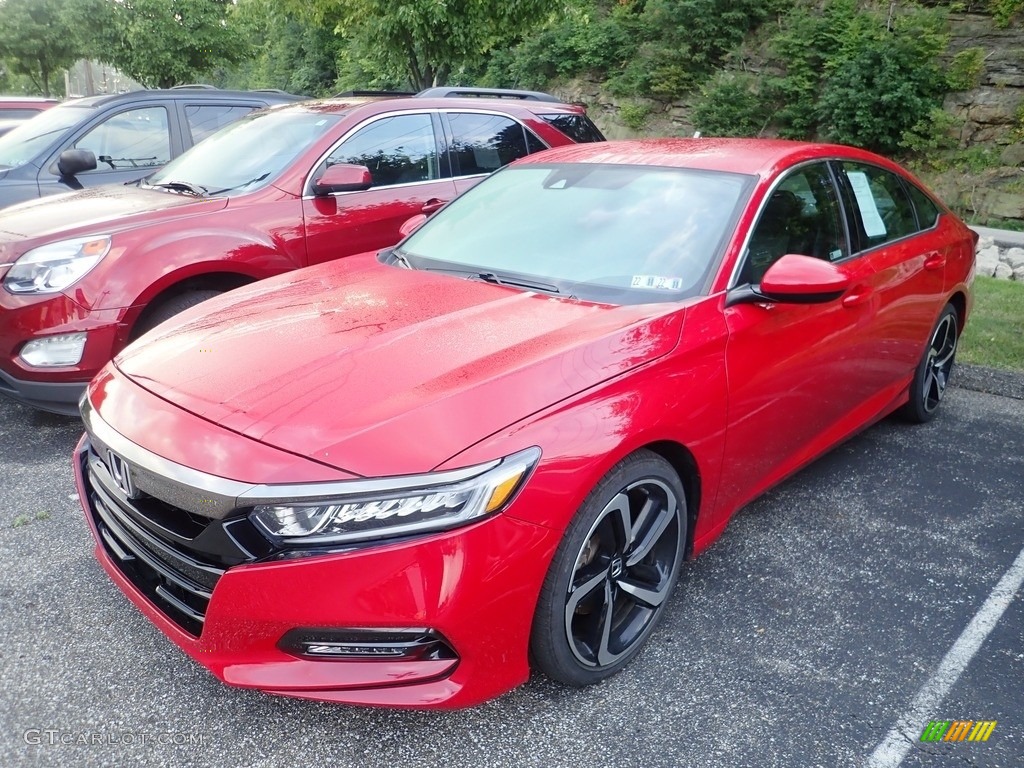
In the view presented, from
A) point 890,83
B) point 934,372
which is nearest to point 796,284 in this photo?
point 934,372

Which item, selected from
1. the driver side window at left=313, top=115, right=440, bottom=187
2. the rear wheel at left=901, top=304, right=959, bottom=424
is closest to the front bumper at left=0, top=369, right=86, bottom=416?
the driver side window at left=313, top=115, right=440, bottom=187

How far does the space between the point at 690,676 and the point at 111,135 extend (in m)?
6.08

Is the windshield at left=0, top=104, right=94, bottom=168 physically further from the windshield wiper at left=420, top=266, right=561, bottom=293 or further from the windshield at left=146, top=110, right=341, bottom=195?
the windshield wiper at left=420, top=266, right=561, bottom=293

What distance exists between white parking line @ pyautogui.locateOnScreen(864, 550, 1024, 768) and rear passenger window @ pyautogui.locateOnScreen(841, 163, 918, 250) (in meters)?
1.53

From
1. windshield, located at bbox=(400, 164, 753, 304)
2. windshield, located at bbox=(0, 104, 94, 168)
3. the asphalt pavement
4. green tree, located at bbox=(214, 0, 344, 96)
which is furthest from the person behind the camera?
green tree, located at bbox=(214, 0, 344, 96)

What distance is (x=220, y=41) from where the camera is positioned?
17.9m

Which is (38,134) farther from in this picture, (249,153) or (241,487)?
(241,487)

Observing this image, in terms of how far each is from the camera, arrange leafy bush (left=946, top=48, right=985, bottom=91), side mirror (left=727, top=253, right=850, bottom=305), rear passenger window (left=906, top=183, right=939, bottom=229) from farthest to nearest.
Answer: leafy bush (left=946, top=48, right=985, bottom=91) < rear passenger window (left=906, top=183, right=939, bottom=229) < side mirror (left=727, top=253, right=850, bottom=305)

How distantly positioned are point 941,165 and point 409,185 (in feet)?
40.2

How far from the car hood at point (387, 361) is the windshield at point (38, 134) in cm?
429

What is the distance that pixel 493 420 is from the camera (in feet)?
7.10

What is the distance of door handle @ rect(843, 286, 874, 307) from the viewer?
3.43 metres

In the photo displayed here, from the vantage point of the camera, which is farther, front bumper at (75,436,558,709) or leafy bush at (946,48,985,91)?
leafy bush at (946,48,985,91)

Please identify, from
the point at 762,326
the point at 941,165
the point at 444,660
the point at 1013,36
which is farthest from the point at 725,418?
the point at 1013,36
